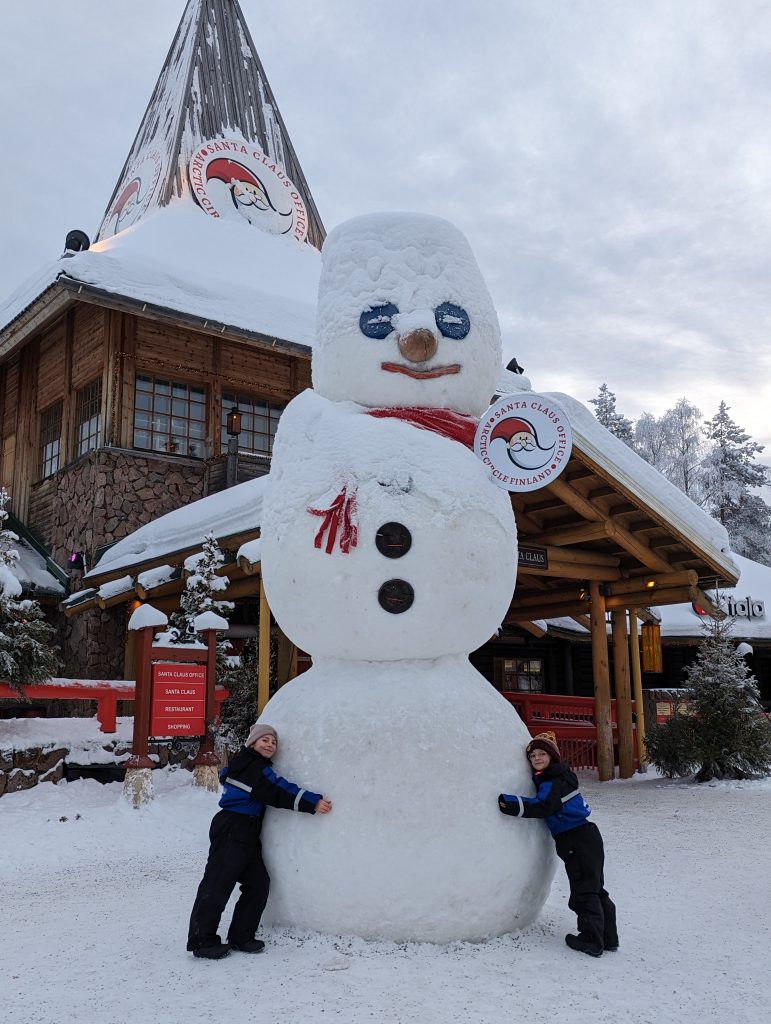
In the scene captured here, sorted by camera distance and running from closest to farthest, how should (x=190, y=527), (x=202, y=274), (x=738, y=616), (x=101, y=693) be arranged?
1. (x=101, y=693)
2. (x=190, y=527)
3. (x=202, y=274)
4. (x=738, y=616)

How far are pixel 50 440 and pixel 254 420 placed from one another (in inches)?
145

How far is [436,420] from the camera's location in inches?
177

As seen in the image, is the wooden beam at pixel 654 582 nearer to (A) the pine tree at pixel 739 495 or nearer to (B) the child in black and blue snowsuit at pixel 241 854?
(B) the child in black and blue snowsuit at pixel 241 854

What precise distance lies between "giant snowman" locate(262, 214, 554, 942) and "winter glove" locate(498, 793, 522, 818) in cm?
5

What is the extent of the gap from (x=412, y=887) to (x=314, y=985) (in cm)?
57

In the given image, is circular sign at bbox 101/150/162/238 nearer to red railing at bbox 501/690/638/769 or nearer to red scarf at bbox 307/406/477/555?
red railing at bbox 501/690/638/769

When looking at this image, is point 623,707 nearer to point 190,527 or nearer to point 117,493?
point 190,527

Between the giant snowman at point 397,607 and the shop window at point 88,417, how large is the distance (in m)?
9.93

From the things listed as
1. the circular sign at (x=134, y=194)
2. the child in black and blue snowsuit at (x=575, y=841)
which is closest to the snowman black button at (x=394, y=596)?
the child in black and blue snowsuit at (x=575, y=841)

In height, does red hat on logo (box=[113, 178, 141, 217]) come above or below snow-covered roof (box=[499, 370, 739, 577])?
above

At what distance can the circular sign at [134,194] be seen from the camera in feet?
53.8

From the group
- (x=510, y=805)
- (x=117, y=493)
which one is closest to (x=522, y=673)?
(x=117, y=493)

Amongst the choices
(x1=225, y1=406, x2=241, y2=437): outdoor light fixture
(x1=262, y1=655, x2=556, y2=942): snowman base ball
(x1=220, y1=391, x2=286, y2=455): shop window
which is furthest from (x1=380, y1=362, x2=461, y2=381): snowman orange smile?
(x1=220, y1=391, x2=286, y2=455): shop window

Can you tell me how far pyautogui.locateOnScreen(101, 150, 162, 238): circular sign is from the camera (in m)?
16.4
